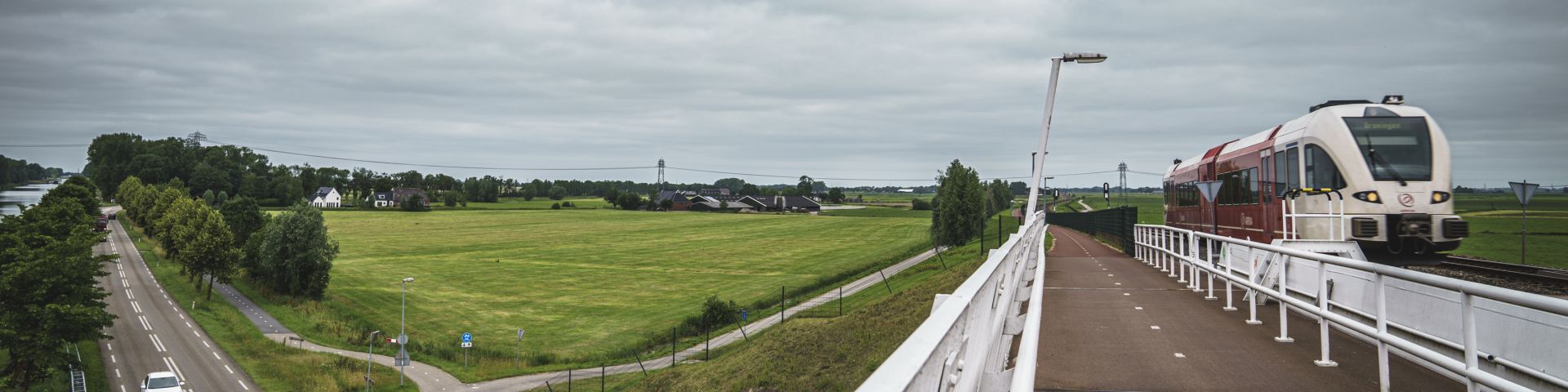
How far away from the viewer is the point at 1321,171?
679 inches

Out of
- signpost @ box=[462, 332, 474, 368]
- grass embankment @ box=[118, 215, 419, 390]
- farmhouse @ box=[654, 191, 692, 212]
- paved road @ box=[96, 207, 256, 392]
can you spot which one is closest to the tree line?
signpost @ box=[462, 332, 474, 368]

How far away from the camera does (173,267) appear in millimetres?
63531

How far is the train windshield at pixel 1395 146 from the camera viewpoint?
1630 centimetres

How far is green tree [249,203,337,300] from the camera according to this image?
52.7 metres

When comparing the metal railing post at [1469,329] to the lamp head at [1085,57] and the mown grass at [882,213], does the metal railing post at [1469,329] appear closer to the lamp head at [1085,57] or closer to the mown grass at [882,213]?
the lamp head at [1085,57]

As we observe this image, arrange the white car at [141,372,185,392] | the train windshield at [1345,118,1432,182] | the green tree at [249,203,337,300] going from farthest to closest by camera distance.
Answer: the green tree at [249,203,337,300] → the white car at [141,372,185,392] → the train windshield at [1345,118,1432,182]

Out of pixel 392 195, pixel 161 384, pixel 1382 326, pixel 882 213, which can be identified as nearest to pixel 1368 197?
pixel 1382 326

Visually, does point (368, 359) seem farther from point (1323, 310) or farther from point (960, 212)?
point (960, 212)

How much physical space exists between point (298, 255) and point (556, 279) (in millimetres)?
17757

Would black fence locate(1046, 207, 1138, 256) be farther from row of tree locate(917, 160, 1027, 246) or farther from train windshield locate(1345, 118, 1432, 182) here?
train windshield locate(1345, 118, 1432, 182)

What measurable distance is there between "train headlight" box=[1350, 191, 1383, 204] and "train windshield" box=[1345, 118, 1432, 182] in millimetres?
354

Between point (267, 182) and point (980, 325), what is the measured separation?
182999mm

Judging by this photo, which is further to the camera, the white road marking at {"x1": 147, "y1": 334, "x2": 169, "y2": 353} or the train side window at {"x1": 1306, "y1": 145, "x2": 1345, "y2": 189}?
the white road marking at {"x1": 147, "y1": 334, "x2": 169, "y2": 353}

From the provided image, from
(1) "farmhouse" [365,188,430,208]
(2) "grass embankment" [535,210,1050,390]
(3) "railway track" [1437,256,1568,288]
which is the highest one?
(1) "farmhouse" [365,188,430,208]
